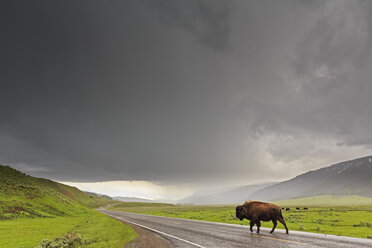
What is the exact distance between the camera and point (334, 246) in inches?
448

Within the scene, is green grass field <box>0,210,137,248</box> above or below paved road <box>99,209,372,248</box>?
below

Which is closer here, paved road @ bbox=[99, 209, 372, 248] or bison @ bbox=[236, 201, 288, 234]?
paved road @ bbox=[99, 209, 372, 248]

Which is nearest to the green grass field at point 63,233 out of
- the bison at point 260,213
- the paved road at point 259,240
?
the paved road at point 259,240

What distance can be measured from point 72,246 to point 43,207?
148 ft

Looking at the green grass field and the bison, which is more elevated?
the bison

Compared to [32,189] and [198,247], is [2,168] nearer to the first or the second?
[32,189]

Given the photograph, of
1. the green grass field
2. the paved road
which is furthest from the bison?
the green grass field

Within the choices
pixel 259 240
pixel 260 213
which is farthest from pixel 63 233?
pixel 259 240

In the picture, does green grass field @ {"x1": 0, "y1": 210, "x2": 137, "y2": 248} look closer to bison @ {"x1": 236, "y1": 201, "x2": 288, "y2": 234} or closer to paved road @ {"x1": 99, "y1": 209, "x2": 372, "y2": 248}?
paved road @ {"x1": 99, "y1": 209, "x2": 372, "y2": 248}

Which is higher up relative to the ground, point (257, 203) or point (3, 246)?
point (257, 203)

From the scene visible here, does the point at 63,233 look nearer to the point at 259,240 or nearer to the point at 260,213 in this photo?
the point at 260,213

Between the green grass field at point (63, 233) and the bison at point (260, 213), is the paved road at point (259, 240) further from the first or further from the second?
the green grass field at point (63, 233)

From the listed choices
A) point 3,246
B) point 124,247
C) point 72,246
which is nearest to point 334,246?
point 124,247

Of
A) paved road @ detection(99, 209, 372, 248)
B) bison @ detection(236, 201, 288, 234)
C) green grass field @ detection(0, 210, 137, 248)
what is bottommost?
green grass field @ detection(0, 210, 137, 248)
